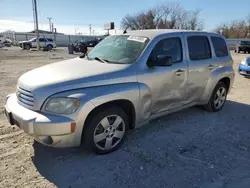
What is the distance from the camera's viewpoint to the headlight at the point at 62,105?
2.75m

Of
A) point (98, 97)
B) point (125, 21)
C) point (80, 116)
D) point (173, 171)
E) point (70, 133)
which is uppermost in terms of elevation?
point (125, 21)

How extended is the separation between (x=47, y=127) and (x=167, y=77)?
6.87ft

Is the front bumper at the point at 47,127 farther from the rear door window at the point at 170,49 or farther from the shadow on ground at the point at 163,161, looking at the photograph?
the rear door window at the point at 170,49

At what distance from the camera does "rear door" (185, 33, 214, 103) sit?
4.24m

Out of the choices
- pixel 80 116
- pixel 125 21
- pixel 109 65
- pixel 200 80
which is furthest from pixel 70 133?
pixel 125 21

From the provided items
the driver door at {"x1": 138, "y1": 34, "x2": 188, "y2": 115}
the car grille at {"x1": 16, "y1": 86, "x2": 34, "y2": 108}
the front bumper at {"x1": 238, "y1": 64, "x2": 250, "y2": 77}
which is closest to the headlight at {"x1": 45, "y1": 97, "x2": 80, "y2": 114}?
the car grille at {"x1": 16, "y1": 86, "x2": 34, "y2": 108}

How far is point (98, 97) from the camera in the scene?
2895mm

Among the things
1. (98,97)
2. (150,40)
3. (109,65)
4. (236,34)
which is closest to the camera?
(98,97)

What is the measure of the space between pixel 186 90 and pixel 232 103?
244 cm

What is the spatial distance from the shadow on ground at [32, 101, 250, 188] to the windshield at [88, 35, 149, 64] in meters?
1.36

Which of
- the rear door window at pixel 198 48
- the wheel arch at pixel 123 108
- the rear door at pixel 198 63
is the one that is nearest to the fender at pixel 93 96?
the wheel arch at pixel 123 108

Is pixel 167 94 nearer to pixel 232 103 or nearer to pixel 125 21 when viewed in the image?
pixel 232 103

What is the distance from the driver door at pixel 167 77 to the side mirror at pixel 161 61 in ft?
0.17

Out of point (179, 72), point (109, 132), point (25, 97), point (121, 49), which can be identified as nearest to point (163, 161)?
point (109, 132)
